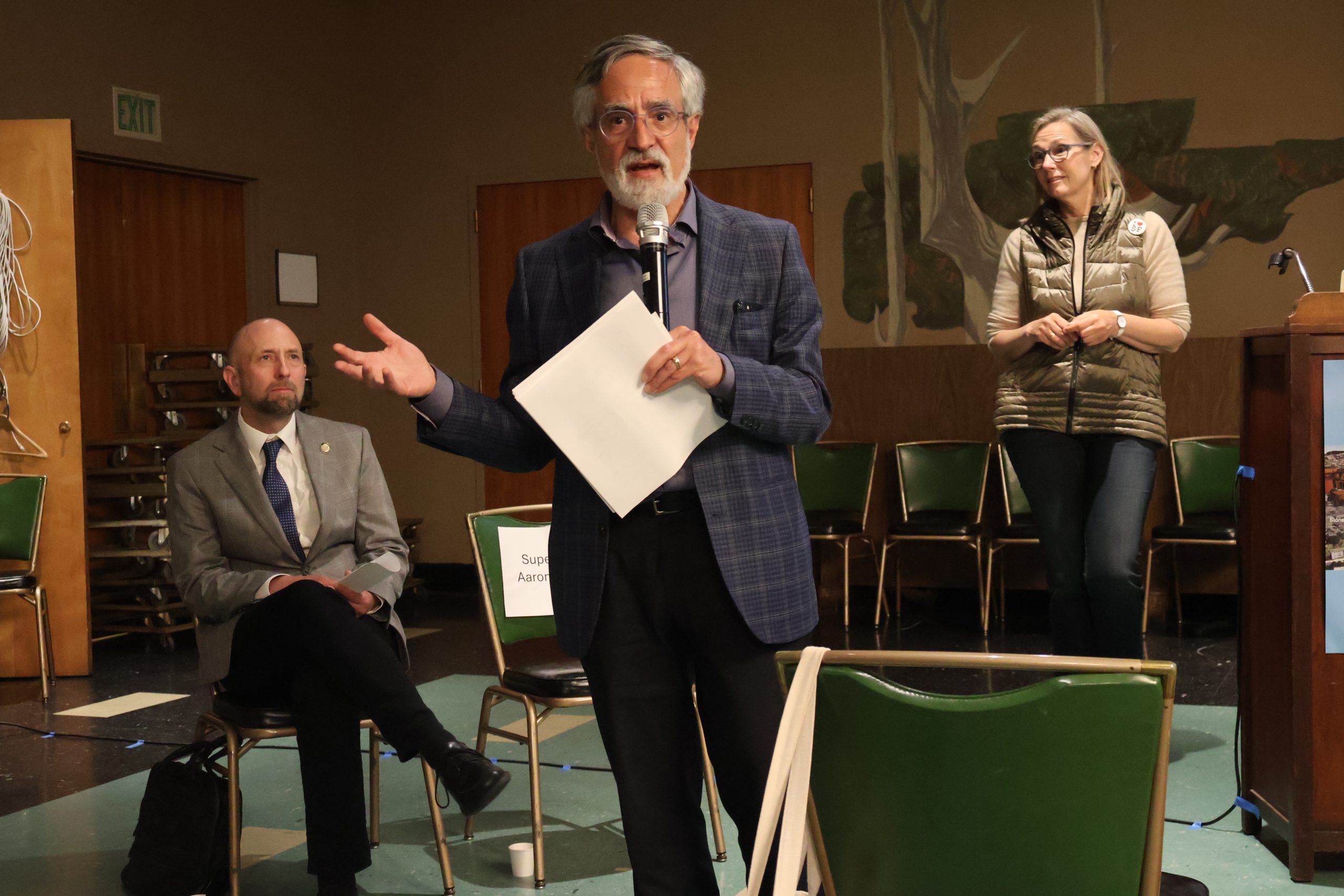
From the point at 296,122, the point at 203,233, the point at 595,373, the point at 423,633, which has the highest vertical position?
the point at 296,122

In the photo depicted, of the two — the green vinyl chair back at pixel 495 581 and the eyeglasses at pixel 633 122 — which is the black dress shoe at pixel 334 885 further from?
the eyeglasses at pixel 633 122

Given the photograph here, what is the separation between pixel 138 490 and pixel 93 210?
62.7 inches

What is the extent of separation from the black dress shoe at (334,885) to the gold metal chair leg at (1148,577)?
406 cm

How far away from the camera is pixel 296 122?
793cm

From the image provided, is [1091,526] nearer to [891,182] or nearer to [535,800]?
[535,800]

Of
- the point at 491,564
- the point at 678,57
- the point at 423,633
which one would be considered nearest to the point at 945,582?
the point at 423,633

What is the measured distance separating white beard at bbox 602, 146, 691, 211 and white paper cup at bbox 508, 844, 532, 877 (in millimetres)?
1760

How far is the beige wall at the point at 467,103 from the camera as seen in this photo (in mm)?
6566

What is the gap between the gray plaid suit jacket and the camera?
302 centimetres

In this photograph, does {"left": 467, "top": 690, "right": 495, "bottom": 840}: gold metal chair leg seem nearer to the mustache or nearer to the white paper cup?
the white paper cup

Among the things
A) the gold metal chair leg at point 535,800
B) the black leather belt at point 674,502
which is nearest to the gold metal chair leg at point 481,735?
the gold metal chair leg at point 535,800

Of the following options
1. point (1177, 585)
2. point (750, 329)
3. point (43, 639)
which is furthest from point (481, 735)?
point (1177, 585)

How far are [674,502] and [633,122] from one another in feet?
1.78

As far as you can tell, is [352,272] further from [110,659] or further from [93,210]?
[110,659]
